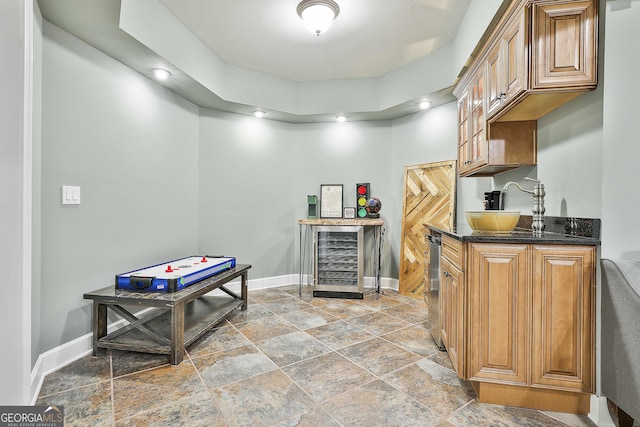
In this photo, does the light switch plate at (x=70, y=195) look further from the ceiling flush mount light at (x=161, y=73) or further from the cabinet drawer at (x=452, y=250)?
the cabinet drawer at (x=452, y=250)

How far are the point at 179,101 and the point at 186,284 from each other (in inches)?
85.0

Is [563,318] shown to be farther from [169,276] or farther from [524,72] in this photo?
[169,276]

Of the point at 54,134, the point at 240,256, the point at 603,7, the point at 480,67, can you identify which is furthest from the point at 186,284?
the point at 603,7

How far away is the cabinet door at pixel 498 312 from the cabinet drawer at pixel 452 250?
10cm

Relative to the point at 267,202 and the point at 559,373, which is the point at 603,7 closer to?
the point at 559,373

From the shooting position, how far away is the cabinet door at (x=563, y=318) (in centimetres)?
167

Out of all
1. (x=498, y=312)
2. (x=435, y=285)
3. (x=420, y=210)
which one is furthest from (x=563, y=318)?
(x=420, y=210)

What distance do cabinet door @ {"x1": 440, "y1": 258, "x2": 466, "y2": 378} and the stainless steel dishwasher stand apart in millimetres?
113

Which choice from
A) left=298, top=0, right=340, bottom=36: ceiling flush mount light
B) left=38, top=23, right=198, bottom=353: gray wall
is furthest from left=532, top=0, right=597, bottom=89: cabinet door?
left=38, top=23, right=198, bottom=353: gray wall

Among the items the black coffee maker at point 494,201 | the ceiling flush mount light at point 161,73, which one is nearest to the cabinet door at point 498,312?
the black coffee maker at point 494,201

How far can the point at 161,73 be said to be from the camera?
302cm

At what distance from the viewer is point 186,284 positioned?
100 inches

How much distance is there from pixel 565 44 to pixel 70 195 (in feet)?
10.8

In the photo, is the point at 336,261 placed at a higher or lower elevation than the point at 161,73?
lower
